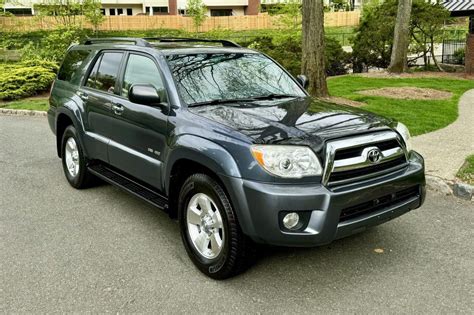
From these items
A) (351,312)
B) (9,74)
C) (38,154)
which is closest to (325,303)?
(351,312)

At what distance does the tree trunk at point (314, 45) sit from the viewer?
448 inches

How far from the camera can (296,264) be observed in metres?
4.00

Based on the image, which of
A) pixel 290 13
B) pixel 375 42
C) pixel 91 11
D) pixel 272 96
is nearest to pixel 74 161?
pixel 272 96

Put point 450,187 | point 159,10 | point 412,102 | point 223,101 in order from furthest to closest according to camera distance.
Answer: point 159,10 < point 412,102 < point 450,187 < point 223,101

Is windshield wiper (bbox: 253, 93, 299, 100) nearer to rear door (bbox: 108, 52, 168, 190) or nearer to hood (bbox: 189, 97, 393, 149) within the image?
hood (bbox: 189, 97, 393, 149)

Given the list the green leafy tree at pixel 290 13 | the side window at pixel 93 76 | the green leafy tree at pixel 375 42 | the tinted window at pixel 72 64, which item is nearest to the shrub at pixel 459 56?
the green leafy tree at pixel 375 42

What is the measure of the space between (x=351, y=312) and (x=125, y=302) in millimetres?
1605

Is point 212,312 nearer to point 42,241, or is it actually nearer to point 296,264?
point 296,264

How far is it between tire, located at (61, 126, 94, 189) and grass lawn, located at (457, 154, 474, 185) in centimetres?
465

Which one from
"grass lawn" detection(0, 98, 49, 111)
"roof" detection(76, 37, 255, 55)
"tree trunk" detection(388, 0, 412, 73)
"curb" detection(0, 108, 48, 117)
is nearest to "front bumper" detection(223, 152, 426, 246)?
"roof" detection(76, 37, 255, 55)

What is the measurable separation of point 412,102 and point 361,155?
8512 millimetres

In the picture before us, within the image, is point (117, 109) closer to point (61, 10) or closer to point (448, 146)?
point (448, 146)

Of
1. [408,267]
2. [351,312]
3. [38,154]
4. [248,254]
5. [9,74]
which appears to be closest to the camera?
[351,312]

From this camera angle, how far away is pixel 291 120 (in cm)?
381
